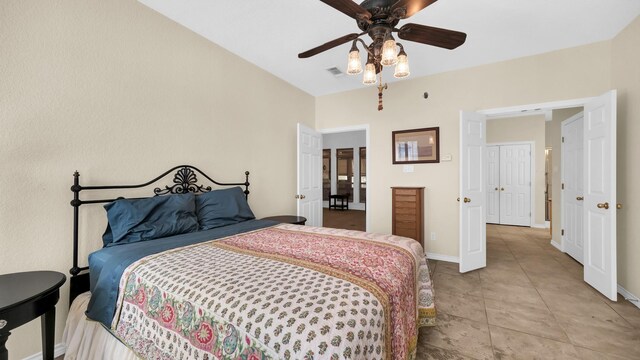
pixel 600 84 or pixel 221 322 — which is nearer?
pixel 221 322

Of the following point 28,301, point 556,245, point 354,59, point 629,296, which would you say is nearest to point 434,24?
point 354,59

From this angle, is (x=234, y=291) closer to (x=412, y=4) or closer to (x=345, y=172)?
(x=412, y=4)

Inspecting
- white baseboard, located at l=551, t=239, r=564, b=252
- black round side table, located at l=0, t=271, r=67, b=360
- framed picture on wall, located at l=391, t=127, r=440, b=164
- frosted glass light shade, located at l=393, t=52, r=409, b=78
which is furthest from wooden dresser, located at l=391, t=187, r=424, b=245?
black round side table, located at l=0, t=271, r=67, b=360

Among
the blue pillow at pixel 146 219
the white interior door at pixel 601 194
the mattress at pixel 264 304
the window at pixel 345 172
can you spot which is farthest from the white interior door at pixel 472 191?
the window at pixel 345 172

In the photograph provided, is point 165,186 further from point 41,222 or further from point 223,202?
point 41,222

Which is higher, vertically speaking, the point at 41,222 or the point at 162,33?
→ the point at 162,33

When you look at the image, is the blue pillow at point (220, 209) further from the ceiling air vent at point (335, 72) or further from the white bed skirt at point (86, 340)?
the ceiling air vent at point (335, 72)

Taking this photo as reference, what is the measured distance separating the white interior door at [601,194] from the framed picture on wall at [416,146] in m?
1.59

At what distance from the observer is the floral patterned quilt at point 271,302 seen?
888 mm

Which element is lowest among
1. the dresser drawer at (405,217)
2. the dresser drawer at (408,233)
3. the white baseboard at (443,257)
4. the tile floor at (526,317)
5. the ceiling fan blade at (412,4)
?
the tile floor at (526,317)

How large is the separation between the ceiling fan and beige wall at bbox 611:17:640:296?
84.2 inches

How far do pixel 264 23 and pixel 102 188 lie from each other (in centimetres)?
210

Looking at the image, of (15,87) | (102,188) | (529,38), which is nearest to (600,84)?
(529,38)

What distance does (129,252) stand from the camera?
1.64 m
